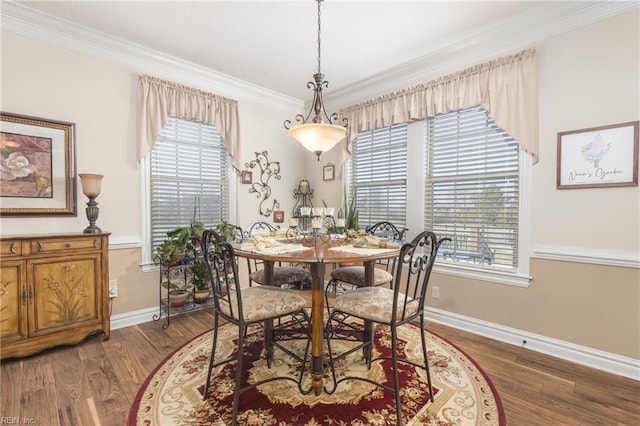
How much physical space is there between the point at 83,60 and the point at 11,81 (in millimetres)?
557

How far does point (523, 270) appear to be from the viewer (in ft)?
8.23

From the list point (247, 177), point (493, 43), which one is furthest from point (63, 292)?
point (493, 43)

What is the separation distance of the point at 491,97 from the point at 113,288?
12.9ft

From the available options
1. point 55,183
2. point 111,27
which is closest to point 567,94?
point 111,27

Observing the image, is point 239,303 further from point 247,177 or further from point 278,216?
point 278,216

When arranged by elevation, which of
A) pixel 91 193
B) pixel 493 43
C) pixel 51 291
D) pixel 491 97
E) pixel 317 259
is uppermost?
pixel 493 43

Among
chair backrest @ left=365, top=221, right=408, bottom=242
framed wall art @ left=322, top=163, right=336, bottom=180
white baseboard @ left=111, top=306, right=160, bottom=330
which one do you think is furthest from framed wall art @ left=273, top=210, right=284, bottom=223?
white baseboard @ left=111, top=306, right=160, bottom=330

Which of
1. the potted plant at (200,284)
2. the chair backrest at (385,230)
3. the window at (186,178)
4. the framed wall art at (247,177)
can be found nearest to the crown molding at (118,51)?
the window at (186,178)

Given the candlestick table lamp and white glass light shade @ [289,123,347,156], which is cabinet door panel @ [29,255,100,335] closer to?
the candlestick table lamp

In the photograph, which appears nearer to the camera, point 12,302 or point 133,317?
point 12,302

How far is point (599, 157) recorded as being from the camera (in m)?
2.14

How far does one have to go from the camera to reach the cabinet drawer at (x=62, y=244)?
7.31 ft

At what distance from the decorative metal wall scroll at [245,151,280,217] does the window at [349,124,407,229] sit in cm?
109

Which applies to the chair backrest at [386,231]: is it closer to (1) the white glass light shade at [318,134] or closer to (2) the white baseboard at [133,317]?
(1) the white glass light shade at [318,134]
